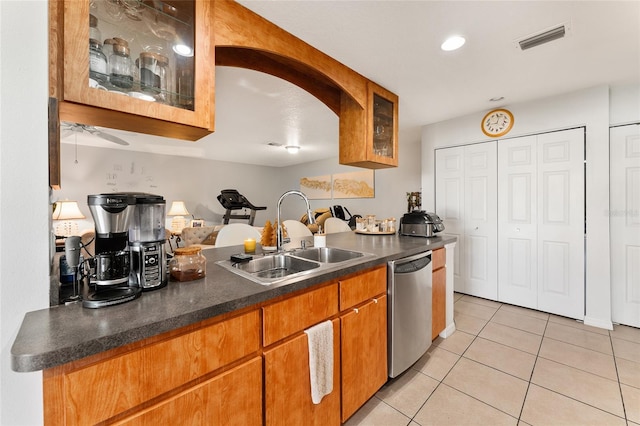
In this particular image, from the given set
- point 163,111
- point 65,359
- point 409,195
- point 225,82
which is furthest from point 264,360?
point 409,195

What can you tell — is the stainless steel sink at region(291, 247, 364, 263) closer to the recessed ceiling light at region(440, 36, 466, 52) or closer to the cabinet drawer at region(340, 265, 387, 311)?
the cabinet drawer at region(340, 265, 387, 311)

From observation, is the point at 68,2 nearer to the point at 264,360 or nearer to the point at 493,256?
the point at 264,360

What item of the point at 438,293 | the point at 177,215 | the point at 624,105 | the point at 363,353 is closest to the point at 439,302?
the point at 438,293

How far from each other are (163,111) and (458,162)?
3.35 meters

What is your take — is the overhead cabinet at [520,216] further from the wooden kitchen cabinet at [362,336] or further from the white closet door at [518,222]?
the wooden kitchen cabinet at [362,336]

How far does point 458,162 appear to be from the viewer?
3.36 m

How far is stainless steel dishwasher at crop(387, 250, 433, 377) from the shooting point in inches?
65.0

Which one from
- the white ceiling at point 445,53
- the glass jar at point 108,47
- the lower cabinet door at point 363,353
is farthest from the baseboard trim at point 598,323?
the glass jar at point 108,47

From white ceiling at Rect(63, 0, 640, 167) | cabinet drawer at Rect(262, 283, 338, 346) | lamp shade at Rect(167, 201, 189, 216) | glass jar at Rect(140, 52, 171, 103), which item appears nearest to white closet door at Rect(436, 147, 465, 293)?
white ceiling at Rect(63, 0, 640, 167)

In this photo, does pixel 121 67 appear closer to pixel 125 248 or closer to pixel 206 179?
pixel 125 248

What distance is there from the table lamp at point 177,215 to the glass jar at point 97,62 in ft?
16.7

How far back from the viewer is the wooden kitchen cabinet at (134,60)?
34.9 inches

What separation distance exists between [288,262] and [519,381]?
1.75 meters

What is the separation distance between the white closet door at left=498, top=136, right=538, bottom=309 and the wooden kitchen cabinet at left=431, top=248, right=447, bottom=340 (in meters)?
1.28
